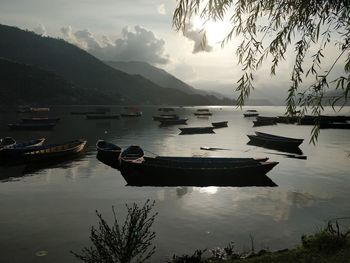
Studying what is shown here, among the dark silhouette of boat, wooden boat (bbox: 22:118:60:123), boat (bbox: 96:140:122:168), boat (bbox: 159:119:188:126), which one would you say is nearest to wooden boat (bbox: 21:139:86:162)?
boat (bbox: 96:140:122:168)

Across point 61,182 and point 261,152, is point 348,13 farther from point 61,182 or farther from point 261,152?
point 261,152

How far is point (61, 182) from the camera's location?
30656 mm

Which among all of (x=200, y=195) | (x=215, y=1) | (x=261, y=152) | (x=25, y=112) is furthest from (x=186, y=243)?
(x=25, y=112)

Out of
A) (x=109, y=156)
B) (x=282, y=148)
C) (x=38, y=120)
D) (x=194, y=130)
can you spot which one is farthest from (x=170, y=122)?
(x=109, y=156)

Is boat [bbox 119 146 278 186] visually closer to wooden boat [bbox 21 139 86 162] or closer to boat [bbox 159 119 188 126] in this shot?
wooden boat [bbox 21 139 86 162]

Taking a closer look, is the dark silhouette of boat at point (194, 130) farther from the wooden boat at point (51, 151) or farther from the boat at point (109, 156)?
the boat at point (109, 156)

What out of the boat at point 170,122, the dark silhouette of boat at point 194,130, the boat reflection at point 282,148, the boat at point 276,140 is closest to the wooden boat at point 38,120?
the boat at point 170,122

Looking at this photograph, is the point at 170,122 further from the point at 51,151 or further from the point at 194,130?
the point at 51,151

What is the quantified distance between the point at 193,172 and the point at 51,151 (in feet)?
64.0

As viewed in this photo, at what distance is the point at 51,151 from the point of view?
4097cm

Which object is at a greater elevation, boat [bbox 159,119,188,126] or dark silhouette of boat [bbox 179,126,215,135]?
dark silhouette of boat [bbox 179,126,215,135]

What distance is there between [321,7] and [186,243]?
12.8m

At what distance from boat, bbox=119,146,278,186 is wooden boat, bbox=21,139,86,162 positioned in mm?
11835

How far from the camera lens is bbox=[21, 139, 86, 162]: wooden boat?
124 ft
